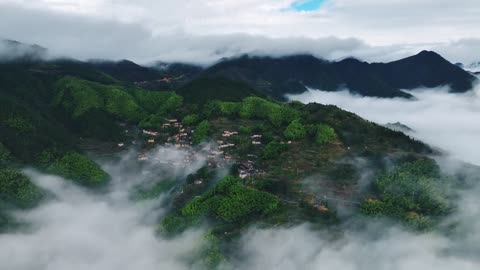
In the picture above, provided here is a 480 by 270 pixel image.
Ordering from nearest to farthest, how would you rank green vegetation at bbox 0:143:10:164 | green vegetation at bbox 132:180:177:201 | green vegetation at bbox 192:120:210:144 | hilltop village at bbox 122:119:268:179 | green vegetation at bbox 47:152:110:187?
green vegetation at bbox 0:143:10:164 < green vegetation at bbox 132:180:177:201 < green vegetation at bbox 47:152:110:187 < hilltop village at bbox 122:119:268:179 < green vegetation at bbox 192:120:210:144

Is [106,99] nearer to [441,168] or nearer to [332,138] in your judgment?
[332,138]

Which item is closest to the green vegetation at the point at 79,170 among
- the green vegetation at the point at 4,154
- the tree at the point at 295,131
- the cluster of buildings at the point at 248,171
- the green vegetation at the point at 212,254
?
the green vegetation at the point at 4,154

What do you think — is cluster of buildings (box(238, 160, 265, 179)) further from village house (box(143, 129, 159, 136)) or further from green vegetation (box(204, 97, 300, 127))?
village house (box(143, 129, 159, 136))

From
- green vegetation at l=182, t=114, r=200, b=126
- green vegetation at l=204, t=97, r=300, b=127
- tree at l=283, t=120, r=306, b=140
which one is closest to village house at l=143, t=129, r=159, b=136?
green vegetation at l=182, t=114, r=200, b=126

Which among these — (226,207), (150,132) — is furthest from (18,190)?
(150,132)

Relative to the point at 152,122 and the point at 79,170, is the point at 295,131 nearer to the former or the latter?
the point at 152,122
